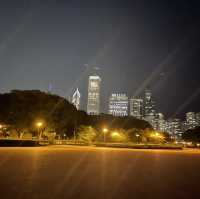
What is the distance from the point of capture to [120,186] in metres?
9.59

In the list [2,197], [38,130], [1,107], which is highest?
[1,107]

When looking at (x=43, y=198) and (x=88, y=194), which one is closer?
(x=43, y=198)

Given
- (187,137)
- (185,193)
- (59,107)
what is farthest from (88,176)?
(187,137)

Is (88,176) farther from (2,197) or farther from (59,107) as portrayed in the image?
(59,107)

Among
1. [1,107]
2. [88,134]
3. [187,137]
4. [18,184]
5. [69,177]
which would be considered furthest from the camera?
[187,137]

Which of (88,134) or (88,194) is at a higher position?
Answer: (88,134)

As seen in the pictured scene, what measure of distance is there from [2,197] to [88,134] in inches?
2515

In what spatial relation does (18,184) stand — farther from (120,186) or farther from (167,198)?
(167,198)

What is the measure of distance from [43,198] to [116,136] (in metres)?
68.5

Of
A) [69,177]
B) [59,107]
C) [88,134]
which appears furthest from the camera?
[88,134]

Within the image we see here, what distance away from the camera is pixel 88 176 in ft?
38.5

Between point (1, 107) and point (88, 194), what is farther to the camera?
point (1, 107)

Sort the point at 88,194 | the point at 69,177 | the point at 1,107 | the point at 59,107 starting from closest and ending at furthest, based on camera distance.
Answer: the point at 88,194 < the point at 69,177 < the point at 1,107 < the point at 59,107

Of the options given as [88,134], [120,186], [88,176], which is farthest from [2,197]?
[88,134]
